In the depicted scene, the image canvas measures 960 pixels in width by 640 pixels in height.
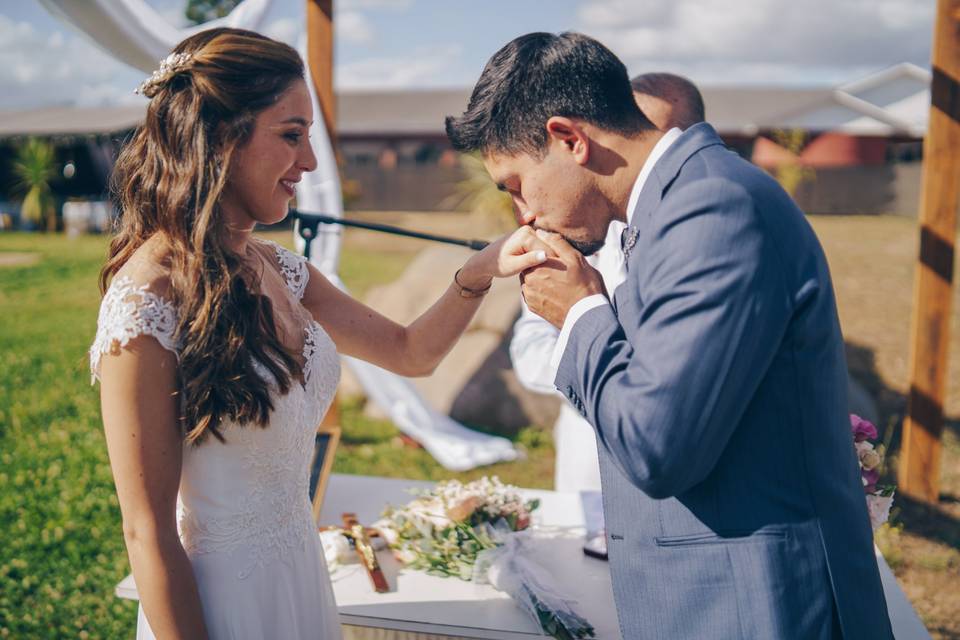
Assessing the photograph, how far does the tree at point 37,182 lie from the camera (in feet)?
76.9

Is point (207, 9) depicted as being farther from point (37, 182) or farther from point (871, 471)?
point (37, 182)

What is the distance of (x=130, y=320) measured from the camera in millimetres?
1836

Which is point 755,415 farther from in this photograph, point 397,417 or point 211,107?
point 397,417

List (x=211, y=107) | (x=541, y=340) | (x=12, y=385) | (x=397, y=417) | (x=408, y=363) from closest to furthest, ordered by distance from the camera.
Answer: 1. (x=211, y=107)
2. (x=408, y=363)
3. (x=541, y=340)
4. (x=397, y=417)
5. (x=12, y=385)

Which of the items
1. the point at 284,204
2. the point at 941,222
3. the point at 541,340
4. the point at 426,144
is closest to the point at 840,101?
the point at 426,144

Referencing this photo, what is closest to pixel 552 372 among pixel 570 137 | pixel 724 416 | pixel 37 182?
pixel 570 137

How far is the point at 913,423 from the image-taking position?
5.54m

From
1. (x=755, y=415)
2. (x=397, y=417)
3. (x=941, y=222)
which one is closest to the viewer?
(x=755, y=415)

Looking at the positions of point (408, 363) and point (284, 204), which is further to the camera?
point (408, 363)

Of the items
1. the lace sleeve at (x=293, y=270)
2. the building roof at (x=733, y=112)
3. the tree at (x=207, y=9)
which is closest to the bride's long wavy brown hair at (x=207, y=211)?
the lace sleeve at (x=293, y=270)

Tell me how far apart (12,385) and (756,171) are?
8.64 metres

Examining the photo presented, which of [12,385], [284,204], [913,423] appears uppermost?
[284,204]

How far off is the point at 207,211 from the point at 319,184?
2.90m

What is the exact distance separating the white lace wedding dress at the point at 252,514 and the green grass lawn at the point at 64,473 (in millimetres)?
596
